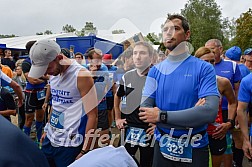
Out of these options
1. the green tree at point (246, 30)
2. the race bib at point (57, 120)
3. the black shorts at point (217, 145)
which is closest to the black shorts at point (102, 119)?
the race bib at point (57, 120)

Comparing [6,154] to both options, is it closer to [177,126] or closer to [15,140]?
[15,140]

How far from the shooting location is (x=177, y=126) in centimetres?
219

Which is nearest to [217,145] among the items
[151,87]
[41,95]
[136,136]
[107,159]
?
[136,136]

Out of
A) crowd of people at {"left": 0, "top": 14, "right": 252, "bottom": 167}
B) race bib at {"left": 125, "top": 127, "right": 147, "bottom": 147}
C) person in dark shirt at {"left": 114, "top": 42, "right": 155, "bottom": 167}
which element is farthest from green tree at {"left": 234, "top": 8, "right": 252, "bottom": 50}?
race bib at {"left": 125, "top": 127, "right": 147, "bottom": 147}

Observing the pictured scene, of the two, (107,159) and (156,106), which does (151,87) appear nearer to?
(156,106)

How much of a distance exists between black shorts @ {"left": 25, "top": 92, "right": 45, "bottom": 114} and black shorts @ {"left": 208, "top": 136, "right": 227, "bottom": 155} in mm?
3311

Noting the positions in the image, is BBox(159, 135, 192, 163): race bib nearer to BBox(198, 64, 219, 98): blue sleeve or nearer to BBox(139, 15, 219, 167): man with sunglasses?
BBox(139, 15, 219, 167): man with sunglasses

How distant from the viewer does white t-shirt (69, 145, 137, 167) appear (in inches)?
40.4

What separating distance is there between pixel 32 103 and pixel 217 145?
11.3 feet

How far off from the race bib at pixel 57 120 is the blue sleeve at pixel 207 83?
1284 millimetres

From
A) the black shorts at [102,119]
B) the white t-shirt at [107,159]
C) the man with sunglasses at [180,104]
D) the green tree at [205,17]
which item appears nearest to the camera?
the white t-shirt at [107,159]

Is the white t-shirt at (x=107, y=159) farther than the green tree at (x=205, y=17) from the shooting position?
No

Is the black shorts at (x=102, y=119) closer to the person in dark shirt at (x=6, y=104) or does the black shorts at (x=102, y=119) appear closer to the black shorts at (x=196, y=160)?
the person in dark shirt at (x=6, y=104)

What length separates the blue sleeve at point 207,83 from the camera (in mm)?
2166
